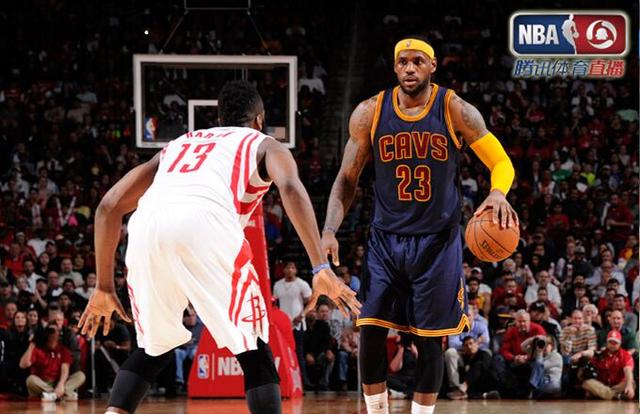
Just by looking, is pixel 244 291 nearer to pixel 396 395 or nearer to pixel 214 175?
pixel 214 175

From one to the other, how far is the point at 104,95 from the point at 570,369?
10.2m

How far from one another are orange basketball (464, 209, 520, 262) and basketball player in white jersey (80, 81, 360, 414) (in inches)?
54.2

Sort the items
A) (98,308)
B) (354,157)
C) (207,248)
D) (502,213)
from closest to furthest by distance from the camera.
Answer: (207,248)
(98,308)
(502,213)
(354,157)

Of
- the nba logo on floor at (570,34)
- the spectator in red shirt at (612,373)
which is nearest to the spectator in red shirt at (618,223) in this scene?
the nba logo on floor at (570,34)

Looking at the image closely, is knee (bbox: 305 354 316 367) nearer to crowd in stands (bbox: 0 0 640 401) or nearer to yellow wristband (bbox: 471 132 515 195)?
crowd in stands (bbox: 0 0 640 401)

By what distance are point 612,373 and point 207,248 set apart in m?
8.09

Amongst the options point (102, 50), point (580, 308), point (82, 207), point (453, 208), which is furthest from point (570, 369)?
point (102, 50)

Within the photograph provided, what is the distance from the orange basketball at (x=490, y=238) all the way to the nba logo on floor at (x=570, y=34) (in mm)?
10002

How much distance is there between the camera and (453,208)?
227 inches

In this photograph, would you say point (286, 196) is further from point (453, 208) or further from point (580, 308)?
point (580, 308)

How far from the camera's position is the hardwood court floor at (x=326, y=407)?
32.1ft

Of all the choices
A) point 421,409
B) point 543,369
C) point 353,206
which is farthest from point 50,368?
point 421,409

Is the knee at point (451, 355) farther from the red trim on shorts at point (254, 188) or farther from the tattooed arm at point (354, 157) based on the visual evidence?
the red trim on shorts at point (254, 188)

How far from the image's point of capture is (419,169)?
5.71 m
